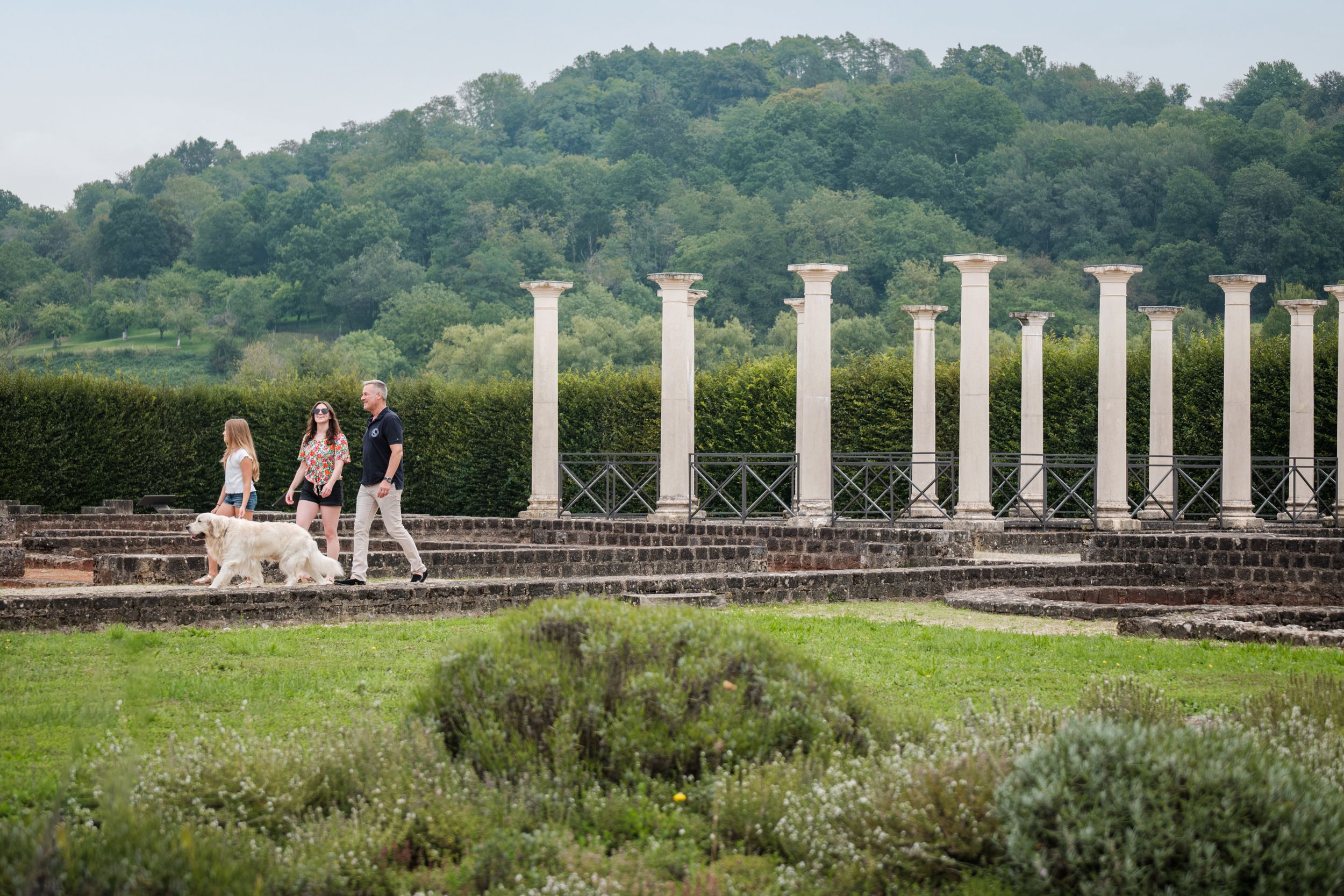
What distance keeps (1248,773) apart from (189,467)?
27.4 m

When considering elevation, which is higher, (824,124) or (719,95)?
(719,95)

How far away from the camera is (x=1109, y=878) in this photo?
13.0 ft

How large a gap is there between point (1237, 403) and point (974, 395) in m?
4.28

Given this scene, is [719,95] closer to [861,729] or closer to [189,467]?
[189,467]

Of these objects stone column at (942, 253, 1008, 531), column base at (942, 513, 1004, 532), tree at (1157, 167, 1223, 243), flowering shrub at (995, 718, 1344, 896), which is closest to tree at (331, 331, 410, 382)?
tree at (1157, 167, 1223, 243)

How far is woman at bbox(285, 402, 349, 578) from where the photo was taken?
1236 cm

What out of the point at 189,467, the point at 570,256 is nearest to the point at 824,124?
the point at 570,256

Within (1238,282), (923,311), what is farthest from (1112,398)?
(923,311)

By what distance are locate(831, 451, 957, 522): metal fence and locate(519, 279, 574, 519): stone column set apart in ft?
14.8

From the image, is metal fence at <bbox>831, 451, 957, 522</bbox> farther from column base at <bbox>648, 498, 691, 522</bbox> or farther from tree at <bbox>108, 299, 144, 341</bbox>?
tree at <bbox>108, 299, 144, 341</bbox>

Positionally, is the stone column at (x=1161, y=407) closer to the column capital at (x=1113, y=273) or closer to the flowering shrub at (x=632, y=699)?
the column capital at (x=1113, y=273)

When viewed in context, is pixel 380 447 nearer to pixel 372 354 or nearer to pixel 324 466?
pixel 324 466

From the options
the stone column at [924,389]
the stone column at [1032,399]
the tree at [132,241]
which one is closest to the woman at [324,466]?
the stone column at [924,389]

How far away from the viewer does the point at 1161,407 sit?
23500 mm
